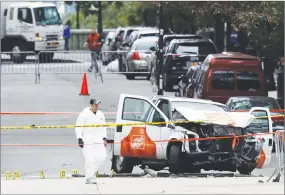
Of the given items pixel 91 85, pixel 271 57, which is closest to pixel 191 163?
pixel 271 57

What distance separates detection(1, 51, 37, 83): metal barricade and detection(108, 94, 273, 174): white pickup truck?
710 inches

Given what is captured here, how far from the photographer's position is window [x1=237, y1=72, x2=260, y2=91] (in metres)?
27.8

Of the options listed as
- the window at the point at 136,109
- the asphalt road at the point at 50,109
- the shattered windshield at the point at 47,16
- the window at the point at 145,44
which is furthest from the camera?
the shattered windshield at the point at 47,16

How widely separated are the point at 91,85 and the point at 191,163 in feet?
56.9

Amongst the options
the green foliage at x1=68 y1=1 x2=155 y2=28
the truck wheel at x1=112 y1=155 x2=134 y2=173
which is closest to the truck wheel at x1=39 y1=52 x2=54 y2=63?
the green foliage at x1=68 y1=1 x2=155 y2=28

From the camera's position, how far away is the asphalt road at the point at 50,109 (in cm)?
2177

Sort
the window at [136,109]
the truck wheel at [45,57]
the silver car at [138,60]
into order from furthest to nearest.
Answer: the truck wheel at [45,57] → the silver car at [138,60] → the window at [136,109]

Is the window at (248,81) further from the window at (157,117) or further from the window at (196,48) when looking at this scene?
the window at (157,117)

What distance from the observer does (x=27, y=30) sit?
160 ft

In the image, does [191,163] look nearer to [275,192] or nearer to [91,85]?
[275,192]

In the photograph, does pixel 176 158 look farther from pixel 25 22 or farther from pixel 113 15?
pixel 113 15

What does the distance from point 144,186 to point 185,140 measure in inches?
86.6

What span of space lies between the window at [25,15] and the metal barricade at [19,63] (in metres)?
3.97

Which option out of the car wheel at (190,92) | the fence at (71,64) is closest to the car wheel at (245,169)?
the car wheel at (190,92)
